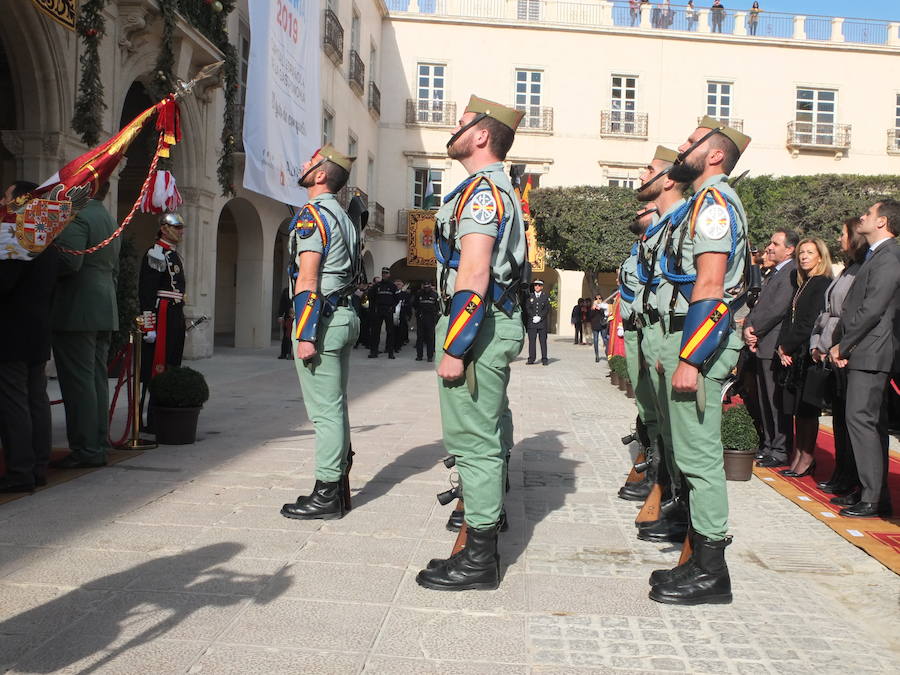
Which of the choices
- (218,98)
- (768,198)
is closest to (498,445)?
(218,98)

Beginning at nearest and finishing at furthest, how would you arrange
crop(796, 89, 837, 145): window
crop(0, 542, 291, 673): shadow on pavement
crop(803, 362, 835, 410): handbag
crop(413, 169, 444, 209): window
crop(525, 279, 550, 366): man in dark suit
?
crop(0, 542, 291, 673): shadow on pavement < crop(803, 362, 835, 410): handbag < crop(525, 279, 550, 366): man in dark suit < crop(796, 89, 837, 145): window < crop(413, 169, 444, 209): window

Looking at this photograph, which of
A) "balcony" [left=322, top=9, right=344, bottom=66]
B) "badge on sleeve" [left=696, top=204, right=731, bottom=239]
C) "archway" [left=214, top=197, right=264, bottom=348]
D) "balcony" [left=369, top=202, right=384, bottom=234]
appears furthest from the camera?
"balcony" [left=369, top=202, right=384, bottom=234]

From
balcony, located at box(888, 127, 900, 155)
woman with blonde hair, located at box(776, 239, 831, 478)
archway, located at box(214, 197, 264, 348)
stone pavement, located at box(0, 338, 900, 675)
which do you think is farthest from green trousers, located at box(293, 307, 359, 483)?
balcony, located at box(888, 127, 900, 155)

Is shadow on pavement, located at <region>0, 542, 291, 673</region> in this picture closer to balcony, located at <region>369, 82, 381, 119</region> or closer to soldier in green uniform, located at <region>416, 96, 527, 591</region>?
soldier in green uniform, located at <region>416, 96, 527, 591</region>

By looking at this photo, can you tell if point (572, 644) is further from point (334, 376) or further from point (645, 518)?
point (334, 376)

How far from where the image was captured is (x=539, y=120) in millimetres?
35375

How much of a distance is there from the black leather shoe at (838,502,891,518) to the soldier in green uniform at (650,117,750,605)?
2.09 metres

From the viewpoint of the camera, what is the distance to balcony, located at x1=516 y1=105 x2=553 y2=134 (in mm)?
35094

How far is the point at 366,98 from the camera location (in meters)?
31.8

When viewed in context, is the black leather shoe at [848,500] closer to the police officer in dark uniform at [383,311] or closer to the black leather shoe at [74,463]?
the black leather shoe at [74,463]

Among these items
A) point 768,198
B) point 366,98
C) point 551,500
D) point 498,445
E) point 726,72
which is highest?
point 726,72

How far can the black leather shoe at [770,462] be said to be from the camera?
23.3 feet

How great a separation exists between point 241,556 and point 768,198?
1113 inches

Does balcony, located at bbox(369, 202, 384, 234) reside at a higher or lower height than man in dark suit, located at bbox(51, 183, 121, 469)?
higher
